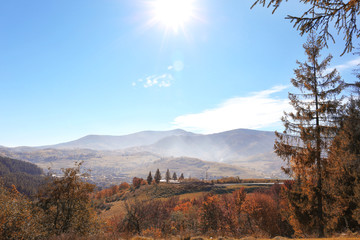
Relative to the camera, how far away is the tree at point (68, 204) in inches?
696

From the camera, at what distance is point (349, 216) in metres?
16.4

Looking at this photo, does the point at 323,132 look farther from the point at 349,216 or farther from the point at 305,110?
the point at 349,216

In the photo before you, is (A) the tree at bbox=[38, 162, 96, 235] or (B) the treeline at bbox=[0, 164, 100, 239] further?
(A) the tree at bbox=[38, 162, 96, 235]

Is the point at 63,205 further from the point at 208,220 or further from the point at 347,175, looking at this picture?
the point at 347,175

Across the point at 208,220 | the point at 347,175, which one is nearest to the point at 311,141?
the point at 347,175

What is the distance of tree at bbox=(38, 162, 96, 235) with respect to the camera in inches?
696

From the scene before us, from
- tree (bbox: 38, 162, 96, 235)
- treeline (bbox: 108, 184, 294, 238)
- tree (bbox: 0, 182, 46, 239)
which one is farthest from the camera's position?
treeline (bbox: 108, 184, 294, 238)

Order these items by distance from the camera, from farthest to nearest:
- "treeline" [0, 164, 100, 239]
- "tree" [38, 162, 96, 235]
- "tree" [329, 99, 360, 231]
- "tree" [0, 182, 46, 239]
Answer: "tree" [38, 162, 96, 235]
"treeline" [0, 164, 100, 239]
"tree" [329, 99, 360, 231]
"tree" [0, 182, 46, 239]

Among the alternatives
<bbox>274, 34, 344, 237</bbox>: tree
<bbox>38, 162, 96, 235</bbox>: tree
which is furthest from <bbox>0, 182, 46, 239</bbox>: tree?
<bbox>274, 34, 344, 237</bbox>: tree

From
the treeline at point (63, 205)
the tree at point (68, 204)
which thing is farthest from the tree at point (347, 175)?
the tree at point (68, 204)

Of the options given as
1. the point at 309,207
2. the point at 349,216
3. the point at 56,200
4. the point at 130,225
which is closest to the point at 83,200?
the point at 56,200

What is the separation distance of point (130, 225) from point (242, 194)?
991 inches

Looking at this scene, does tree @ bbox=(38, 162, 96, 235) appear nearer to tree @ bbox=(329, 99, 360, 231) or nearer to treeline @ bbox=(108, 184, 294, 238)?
treeline @ bbox=(108, 184, 294, 238)

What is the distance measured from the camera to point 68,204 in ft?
60.3
